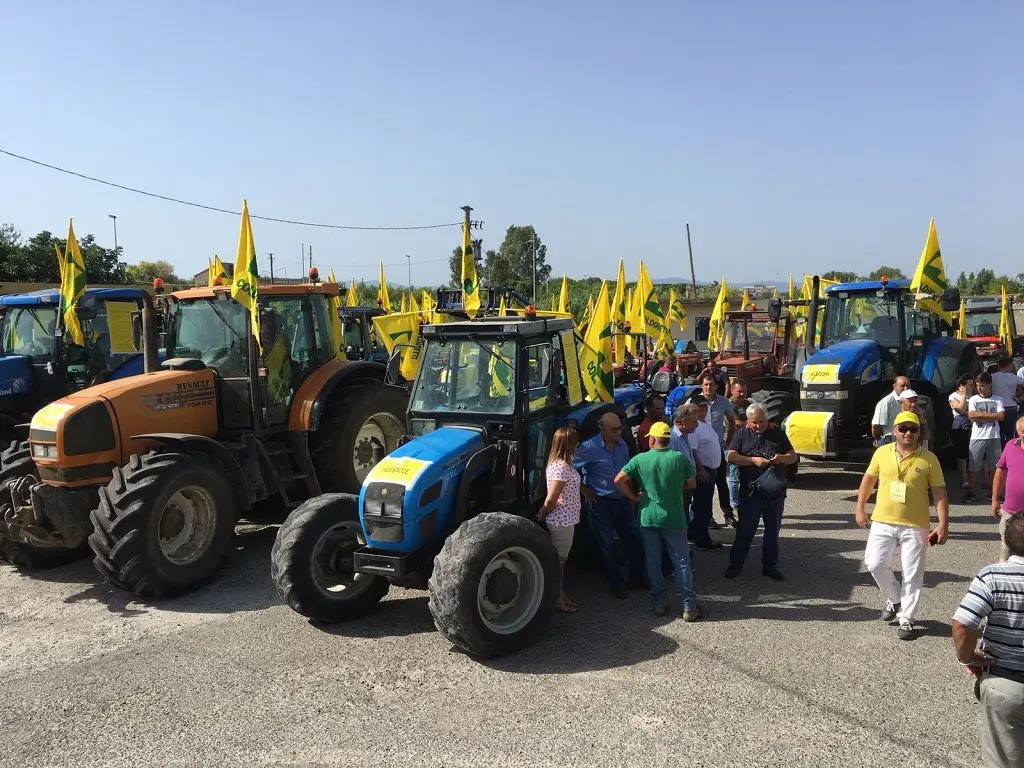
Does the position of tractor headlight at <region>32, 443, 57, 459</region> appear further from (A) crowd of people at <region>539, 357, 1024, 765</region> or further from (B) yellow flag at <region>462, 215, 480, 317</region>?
(B) yellow flag at <region>462, 215, 480, 317</region>

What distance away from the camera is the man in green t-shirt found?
17.9 ft

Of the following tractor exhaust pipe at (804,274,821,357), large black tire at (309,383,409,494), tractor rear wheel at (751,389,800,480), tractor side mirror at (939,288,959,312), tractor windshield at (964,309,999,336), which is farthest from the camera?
tractor windshield at (964,309,999,336)

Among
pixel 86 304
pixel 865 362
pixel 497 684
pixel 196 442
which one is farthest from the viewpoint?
pixel 865 362

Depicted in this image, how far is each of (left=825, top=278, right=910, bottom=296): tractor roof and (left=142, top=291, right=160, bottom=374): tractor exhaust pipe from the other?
8.37 metres

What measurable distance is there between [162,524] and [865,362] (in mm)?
7907

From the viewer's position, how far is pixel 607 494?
19.5ft

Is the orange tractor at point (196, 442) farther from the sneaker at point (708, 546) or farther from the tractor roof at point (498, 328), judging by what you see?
the sneaker at point (708, 546)

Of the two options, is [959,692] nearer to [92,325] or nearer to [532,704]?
[532,704]

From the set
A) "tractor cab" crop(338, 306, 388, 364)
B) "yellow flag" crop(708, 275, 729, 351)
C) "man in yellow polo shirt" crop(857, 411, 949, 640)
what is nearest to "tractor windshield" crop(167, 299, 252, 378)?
"man in yellow polo shirt" crop(857, 411, 949, 640)

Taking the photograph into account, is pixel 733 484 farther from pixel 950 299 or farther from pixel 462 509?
pixel 950 299

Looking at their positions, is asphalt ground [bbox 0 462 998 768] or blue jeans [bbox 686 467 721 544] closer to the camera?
asphalt ground [bbox 0 462 998 768]

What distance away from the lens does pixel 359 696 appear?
4512 mm

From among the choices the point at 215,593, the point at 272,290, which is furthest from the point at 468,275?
the point at 215,593

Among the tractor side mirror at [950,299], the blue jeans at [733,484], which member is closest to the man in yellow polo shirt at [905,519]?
the blue jeans at [733,484]
